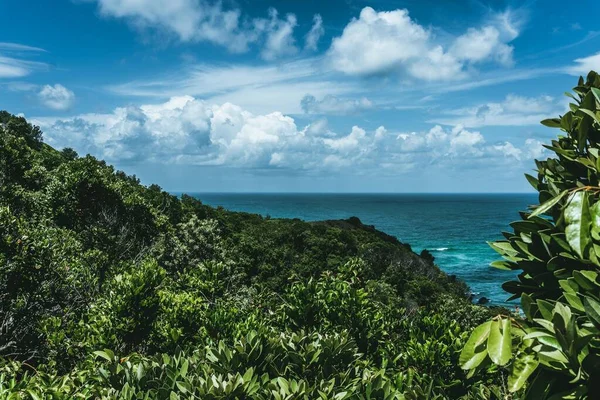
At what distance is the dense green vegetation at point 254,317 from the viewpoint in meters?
2.47

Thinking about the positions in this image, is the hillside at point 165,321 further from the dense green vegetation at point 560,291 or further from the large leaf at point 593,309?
the large leaf at point 593,309

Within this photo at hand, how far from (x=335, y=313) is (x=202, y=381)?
479 centimetres

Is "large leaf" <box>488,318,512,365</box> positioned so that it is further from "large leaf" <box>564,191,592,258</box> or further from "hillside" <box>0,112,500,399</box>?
"hillside" <box>0,112,500,399</box>

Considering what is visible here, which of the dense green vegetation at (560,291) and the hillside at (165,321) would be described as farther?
the hillside at (165,321)

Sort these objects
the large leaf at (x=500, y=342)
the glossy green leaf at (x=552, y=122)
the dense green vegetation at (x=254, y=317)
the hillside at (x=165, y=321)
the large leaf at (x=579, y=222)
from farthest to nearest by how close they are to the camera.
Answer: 1. the hillside at (x=165, y=321)
2. the glossy green leaf at (x=552, y=122)
3. the dense green vegetation at (x=254, y=317)
4. the large leaf at (x=579, y=222)
5. the large leaf at (x=500, y=342)

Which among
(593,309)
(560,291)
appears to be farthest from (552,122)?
(593,309)

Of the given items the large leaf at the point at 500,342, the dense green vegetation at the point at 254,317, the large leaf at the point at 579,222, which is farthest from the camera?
the dense green vegetation at the point at 254,317

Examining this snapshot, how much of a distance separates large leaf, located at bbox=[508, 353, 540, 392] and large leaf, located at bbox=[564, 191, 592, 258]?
657 millimetres

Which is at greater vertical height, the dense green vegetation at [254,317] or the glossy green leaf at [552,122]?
the glossy green leaf at [552,122]

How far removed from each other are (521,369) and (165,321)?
29.5ft

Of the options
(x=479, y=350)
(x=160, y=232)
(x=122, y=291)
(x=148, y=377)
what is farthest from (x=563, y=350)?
(x=160, y=232)

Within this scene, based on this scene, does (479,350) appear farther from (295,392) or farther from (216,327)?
(216,327)

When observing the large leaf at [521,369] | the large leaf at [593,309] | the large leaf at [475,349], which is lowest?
the large leaf at [521,369]

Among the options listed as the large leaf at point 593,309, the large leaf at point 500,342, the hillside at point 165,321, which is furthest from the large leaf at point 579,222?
the hillside at point 165,321
